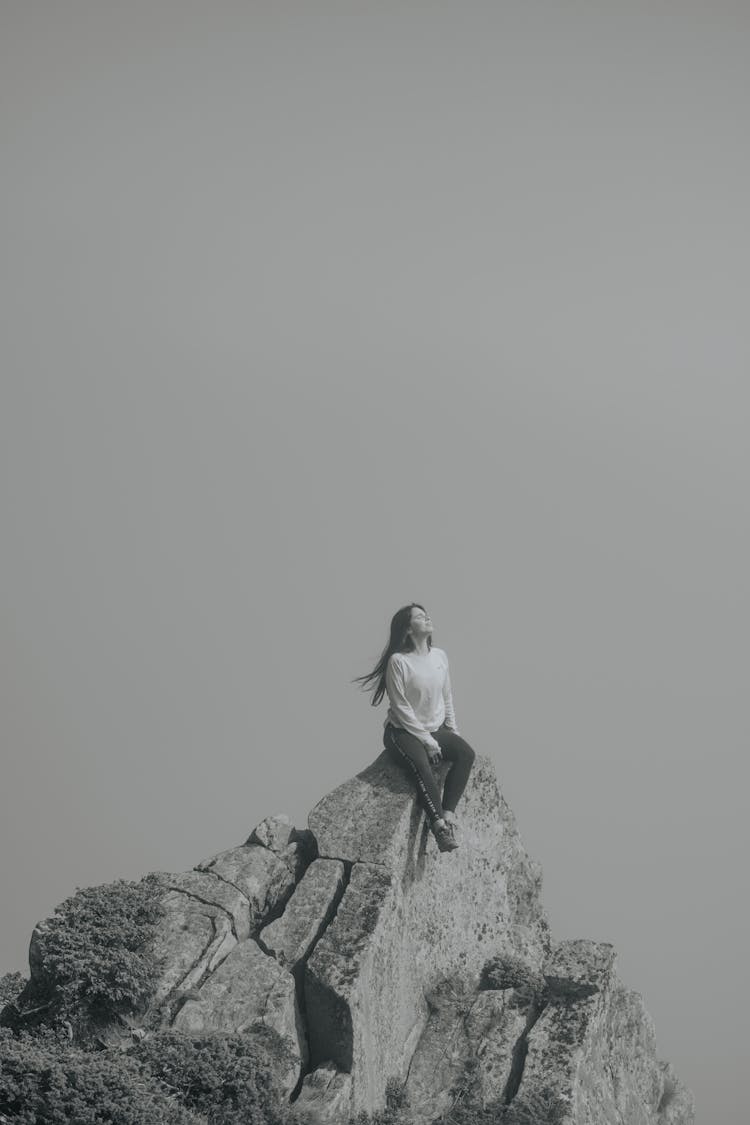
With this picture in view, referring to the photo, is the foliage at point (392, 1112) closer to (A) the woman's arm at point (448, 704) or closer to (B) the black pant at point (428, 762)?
(B) the black pant at point (428, 762)

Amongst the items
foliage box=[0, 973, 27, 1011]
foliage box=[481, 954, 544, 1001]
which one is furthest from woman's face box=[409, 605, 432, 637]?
foliage box=[0, 973, 27, 1011]

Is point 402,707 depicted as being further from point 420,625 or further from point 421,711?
point 420,625

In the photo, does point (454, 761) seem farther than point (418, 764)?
Yes

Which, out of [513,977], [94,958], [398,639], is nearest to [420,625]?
[398,639]

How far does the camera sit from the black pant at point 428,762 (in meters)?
21.8

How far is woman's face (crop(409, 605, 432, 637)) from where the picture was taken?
2283cm

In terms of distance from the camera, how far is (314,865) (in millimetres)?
21547

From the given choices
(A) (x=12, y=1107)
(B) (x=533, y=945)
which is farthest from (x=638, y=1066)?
(A) (x=12, y=1107)

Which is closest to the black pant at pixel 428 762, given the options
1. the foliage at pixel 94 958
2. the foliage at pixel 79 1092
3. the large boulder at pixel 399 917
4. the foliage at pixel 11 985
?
the large boulder at pixel 399 917

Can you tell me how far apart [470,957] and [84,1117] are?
9.20 meters

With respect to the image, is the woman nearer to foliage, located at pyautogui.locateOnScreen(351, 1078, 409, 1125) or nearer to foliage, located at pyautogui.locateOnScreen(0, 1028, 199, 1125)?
foliage, located at pyautogui.locateOnScreen(351, 1078, 409, 1125)

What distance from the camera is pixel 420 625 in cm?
2284

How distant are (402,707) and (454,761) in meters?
1.43

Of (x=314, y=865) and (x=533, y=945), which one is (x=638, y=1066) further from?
(x=314, y=865)
